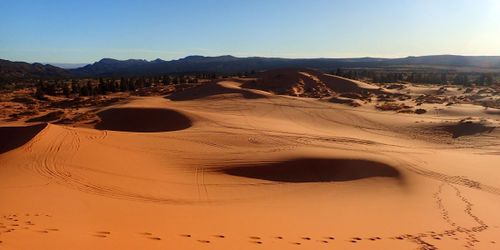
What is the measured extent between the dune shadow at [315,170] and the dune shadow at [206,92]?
20913 millimetres

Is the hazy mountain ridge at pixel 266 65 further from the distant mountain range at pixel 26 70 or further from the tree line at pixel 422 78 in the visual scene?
the tree line at pixel 422 78

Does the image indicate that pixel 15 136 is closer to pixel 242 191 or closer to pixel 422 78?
pixel 242 191

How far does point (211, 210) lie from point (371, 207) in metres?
3.73

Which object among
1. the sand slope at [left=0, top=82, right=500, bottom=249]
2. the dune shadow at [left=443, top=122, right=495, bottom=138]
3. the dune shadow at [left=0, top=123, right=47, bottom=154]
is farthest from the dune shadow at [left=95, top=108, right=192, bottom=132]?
the dune shadow at [left=443, top=122, right=495, bottom=138]

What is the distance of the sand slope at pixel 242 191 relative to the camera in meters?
8.09

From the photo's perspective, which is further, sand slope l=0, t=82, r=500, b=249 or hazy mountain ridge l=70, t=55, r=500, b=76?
hazy mountain ridge l=70, t=55, r=500, b=76

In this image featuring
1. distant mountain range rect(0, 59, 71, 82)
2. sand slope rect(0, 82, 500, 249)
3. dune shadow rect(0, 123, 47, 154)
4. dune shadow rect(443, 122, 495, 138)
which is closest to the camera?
sand slope rect(0, 82, 500, 249)

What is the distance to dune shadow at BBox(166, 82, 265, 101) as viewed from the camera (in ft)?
118

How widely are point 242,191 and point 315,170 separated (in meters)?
3.07

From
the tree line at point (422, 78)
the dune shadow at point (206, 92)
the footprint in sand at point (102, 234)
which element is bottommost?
the footprint in sand at point (102, 234)

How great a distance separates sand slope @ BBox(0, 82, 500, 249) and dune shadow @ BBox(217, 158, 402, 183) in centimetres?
5

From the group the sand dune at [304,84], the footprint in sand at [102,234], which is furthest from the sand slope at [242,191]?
the sand dune at [304,84]

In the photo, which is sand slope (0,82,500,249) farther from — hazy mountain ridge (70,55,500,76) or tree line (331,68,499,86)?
hazy mountain ridge (70,55,500,76)

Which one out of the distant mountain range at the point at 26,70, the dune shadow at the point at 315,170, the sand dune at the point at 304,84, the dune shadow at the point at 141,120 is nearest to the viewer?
the dune shadow at the point at 315,170
